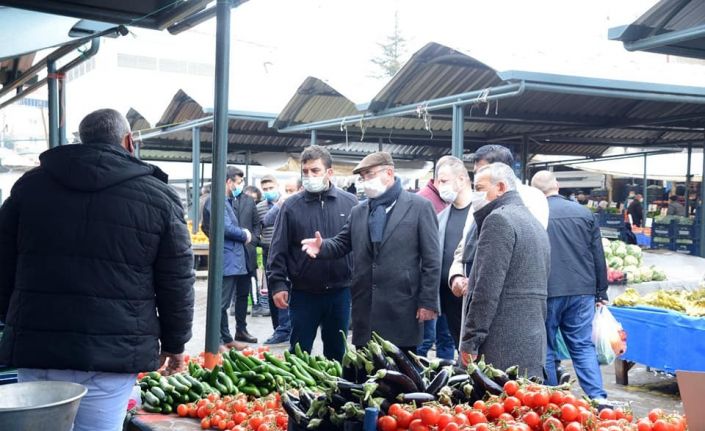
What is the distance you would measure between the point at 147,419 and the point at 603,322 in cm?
402

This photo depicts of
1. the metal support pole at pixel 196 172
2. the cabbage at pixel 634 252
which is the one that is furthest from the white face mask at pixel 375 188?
the metal support pole at pixel 196 172

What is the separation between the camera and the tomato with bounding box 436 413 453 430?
9.78ft

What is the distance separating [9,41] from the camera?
6449mm

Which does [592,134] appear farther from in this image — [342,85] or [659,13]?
[659,13]

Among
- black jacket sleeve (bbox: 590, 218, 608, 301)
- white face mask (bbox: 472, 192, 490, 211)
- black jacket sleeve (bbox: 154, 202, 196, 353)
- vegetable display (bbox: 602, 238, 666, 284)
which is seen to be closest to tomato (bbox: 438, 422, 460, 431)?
black jacket sleeve (bbox: 154, 202, 196, 353)

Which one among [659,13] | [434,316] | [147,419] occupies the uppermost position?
[659,13]

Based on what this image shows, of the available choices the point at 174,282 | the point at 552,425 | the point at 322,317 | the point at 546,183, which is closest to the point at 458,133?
the point at 546,183

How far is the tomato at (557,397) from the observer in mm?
3082

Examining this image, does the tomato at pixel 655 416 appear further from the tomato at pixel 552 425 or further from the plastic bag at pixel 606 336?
the plastic bag at pixel 606 336

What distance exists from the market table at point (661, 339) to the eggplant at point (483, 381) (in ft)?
14.4

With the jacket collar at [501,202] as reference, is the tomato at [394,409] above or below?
below

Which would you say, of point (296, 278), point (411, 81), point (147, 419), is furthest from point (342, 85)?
point (147, 419)

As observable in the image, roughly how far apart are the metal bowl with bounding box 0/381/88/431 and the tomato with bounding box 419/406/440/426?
4.37 ft

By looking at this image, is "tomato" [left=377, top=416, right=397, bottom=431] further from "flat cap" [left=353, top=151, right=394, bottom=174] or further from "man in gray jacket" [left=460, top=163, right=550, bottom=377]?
"flat cap" [left=353, top=151, right=394, bottom=174]
